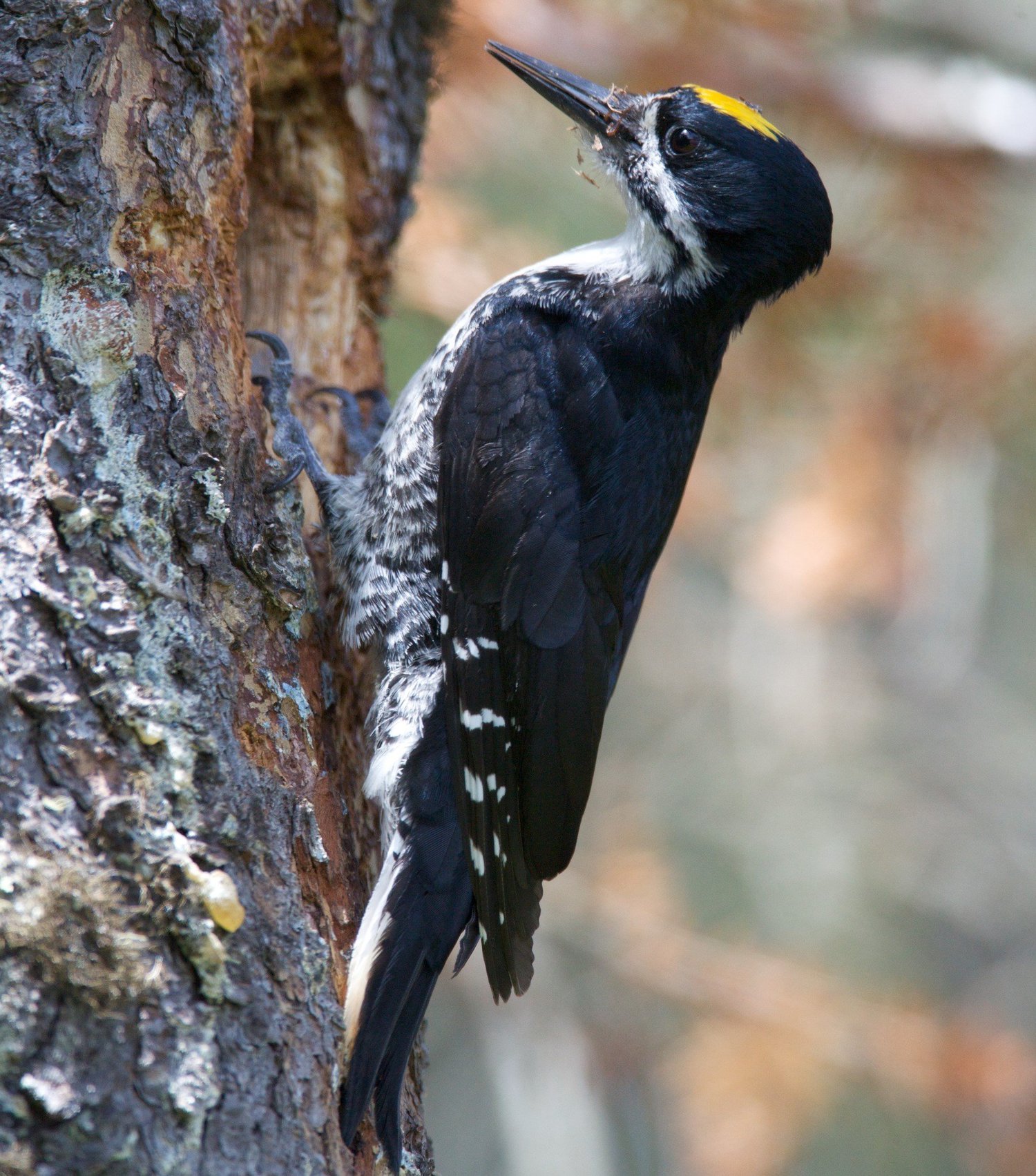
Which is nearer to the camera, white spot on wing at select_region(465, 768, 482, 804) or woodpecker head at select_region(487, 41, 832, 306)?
white spot on wing at select_region(465, 768, 482, 804)

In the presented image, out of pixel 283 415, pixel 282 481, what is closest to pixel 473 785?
pixel 282 481

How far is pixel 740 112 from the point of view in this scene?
2338 mm

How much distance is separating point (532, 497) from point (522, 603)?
0.64ft

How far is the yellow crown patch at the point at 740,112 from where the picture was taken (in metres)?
2.30

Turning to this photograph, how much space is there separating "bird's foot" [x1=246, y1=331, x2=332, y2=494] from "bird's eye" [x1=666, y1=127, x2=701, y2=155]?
2.97 feet

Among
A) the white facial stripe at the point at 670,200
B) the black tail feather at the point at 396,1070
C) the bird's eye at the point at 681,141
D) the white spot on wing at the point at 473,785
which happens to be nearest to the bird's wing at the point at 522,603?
the white spot on wing at the point at 473,785

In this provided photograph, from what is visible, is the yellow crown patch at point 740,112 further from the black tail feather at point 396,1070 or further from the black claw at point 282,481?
the black tail feather at point 396,1070

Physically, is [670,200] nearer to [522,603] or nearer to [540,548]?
[540,548]

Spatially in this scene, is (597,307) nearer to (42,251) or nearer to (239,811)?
(42,251)

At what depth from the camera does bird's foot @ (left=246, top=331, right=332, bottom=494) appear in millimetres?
2252

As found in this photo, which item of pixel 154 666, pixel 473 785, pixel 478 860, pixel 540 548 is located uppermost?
pixel 540 548

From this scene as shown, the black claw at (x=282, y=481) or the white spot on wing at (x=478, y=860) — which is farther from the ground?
the black claw at (x=282, y=481)

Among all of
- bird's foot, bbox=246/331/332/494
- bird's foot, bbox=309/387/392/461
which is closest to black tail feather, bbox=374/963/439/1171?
bird's foot, bbox=246/331/332/494

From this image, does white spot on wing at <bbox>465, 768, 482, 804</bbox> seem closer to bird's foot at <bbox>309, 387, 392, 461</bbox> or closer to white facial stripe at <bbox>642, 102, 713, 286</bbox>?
bird's foot at <bbox>309, 387, 392, 461</bbox>
